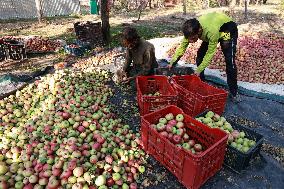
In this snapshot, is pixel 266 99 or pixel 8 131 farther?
pixel 266 99

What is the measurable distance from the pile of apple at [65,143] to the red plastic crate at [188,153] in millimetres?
370

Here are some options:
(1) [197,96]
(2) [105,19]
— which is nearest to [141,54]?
(1) [197,96]

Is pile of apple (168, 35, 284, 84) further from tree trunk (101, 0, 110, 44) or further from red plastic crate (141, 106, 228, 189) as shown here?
tree trunk (101, 0, 110, 44)

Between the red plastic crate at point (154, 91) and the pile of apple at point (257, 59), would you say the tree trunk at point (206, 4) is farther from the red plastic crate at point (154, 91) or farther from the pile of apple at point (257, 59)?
the red plastic crate at point (154, 91)

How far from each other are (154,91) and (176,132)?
62.2 inches

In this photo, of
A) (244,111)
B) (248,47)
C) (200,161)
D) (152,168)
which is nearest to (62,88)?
(152,168)

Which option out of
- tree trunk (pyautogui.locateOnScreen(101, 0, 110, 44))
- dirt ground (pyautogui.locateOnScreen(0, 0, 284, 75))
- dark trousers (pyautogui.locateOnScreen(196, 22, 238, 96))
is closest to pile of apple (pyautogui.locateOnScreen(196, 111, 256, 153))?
dark trousers (pyautogui.locateOnScreen(196, 22, 238, 96))

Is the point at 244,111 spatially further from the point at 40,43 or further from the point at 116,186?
the point at 40,43

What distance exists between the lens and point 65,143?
3916 millimetres

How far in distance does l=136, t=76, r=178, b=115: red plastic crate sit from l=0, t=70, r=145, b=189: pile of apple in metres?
0.53

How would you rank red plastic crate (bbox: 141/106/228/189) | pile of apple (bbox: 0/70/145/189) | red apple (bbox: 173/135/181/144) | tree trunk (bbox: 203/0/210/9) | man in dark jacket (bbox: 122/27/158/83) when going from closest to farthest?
red plastic crate (bbox: 141/106/228/189)
pile of apple (bbox: 0/70/145/189)
red apple (bbox: 173/135/181/144)
man in dark jacket (bbox: 122/27/158/83)
tree trunk (bbox: 203/0/210/9)

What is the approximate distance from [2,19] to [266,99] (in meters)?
16.3

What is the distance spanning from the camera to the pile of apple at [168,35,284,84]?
6852 mm

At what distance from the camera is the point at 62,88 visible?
5.48 meters
